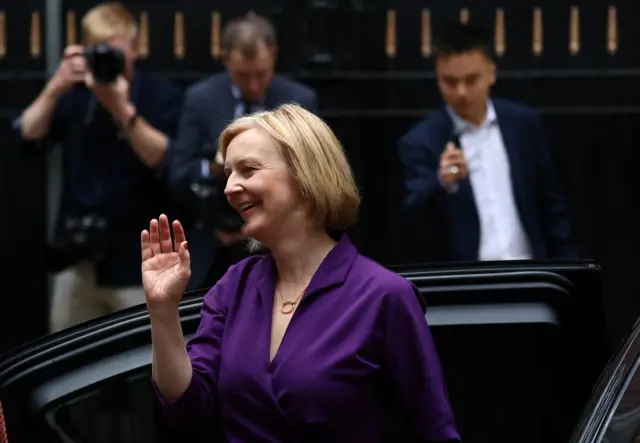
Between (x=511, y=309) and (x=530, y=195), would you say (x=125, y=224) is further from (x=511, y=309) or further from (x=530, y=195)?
(x=511, y=309)

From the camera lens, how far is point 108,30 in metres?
6.69

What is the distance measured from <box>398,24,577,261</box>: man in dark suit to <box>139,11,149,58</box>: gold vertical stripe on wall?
5.94 feet

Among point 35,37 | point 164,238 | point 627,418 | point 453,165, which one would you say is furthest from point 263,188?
point 35,37

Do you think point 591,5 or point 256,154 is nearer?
point 256,154

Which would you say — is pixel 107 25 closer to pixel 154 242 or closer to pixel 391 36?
pixel 391 36

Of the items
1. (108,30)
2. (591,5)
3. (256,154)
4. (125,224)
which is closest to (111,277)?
(125,224)

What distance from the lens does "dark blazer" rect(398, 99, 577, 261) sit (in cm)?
609

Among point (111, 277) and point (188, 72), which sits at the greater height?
point (188, 72)

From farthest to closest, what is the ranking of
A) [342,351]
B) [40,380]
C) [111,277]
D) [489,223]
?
1. [111,277]
2. [489,223]
3. [40,380]
4. [342,351]

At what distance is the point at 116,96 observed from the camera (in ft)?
21.1

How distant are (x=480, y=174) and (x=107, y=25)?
5.25ft

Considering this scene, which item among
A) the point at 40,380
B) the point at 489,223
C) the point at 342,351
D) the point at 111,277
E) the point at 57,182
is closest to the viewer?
the point at 342,351

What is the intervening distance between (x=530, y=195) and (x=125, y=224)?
154 centimetres

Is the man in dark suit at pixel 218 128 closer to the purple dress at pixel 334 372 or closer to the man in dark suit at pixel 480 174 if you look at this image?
the man in dark suit at pixel 480 174
